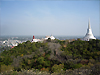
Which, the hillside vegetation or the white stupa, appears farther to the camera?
the white stupa

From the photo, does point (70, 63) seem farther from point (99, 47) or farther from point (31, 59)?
point (99, 47)

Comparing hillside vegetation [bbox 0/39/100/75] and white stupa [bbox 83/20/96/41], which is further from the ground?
white stupa [bbox 83/20/96/41]

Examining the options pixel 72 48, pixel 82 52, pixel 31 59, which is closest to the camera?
pixel 31 59

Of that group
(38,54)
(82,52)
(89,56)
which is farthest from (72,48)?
(38,54)

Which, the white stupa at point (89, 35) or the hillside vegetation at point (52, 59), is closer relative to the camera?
the hillside vegetation at point (52, 59)

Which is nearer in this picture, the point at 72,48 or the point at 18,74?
the point at 18,74

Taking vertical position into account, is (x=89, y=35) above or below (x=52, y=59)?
above

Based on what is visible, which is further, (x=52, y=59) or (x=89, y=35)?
(x=89, y=35)

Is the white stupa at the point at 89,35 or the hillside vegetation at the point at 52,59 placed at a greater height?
the white stupa at the point at 89,35

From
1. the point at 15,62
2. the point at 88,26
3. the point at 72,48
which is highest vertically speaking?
the point at 88,26

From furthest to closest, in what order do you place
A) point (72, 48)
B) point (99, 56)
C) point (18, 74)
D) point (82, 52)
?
point (72, 48) < point (82, 52) < point (99, 56) < point (18, 74)

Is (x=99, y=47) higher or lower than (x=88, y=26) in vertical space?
lower
